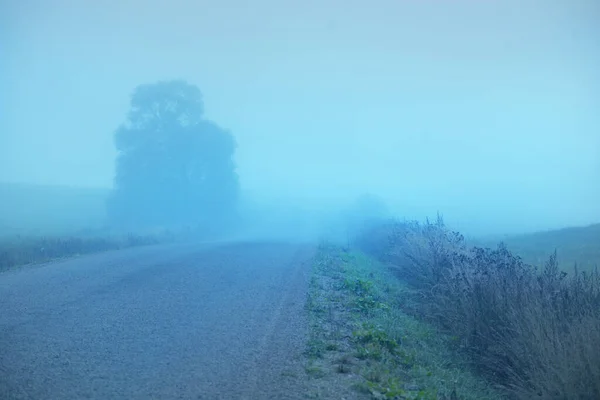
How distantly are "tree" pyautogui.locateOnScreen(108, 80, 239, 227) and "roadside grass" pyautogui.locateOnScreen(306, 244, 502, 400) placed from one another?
35.8 metres

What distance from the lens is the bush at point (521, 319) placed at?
25.1ft

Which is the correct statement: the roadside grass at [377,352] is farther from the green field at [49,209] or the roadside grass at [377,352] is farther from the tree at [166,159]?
the tree at [166,159]

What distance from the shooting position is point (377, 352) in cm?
957

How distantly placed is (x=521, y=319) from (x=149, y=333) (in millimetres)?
6058

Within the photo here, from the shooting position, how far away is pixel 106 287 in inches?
545

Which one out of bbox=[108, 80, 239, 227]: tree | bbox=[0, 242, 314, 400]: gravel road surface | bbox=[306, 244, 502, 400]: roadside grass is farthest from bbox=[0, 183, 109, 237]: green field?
bbox=[306, 244, 502, 400]: roadside grass

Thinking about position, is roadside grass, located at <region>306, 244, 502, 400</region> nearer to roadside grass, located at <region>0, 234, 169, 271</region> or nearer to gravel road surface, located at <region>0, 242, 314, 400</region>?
gravel road surface, located at <region>0, 242, 314, 400</region>

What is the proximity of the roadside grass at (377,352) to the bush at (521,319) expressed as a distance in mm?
457

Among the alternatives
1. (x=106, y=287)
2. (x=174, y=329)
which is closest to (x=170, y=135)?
(x=106, y=287)

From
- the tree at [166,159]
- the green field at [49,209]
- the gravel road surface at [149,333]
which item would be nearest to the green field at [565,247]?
the gravel road surface at [149,333]

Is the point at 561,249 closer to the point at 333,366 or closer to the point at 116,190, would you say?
the point at 333,366

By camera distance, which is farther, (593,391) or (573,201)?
(573,201)

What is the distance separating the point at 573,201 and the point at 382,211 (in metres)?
31.7

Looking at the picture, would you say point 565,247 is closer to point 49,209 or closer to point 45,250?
point 45,250
